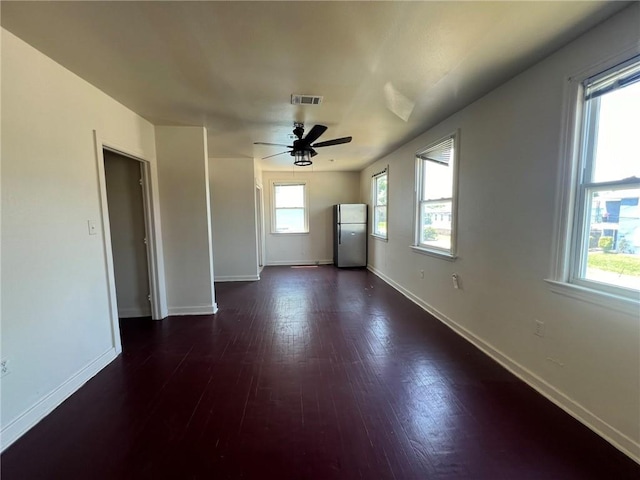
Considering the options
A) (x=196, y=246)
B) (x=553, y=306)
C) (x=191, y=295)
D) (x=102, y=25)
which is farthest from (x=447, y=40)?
(x=191, y=295)

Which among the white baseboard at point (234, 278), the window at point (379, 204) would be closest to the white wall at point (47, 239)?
the white baseboard at point (234, 278)

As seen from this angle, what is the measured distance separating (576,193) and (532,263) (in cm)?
59

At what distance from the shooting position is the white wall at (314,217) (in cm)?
723

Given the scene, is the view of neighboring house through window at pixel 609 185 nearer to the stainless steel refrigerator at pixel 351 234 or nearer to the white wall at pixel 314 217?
the stainless steel refrigerator at pixel 351 234

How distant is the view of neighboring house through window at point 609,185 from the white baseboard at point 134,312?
4473mm

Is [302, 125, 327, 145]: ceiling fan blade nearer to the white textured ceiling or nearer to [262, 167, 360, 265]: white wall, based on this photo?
the white textured ceiling

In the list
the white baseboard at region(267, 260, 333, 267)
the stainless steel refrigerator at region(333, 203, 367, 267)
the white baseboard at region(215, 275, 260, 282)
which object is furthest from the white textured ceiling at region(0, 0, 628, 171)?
the white baseboard at region(267, 260, 333, 267)

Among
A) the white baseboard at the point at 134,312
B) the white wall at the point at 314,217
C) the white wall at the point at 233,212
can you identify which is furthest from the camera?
the white wall at the point at 314,217

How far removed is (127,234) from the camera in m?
3.65

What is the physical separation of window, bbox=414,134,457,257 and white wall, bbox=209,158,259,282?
122 inches

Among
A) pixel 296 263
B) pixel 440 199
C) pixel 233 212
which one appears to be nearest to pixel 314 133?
pixel 440 199

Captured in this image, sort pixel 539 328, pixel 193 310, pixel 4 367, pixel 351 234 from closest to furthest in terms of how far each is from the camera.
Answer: pixel 4 367 → pixel 539 328 → pixel 193 310 → pixel 351 234

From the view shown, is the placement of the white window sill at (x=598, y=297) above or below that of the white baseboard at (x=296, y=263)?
above

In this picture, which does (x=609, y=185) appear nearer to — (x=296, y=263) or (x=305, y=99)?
(x=305, y=99)
